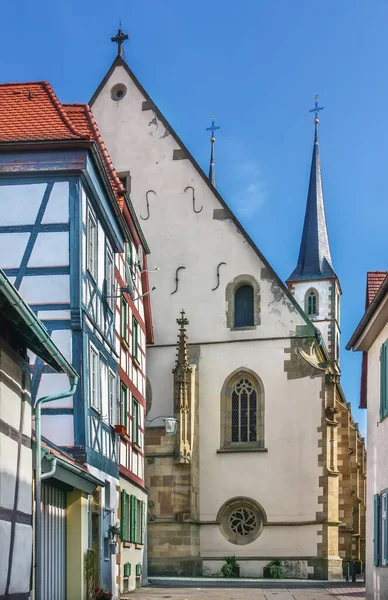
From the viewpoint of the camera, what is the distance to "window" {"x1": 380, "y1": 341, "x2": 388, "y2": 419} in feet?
48.2

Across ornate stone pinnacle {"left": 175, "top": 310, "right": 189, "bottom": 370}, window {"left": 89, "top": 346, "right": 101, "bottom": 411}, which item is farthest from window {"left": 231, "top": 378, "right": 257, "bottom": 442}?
window {"left": 89, "top": 346, "right": 101, "bottom": 411}

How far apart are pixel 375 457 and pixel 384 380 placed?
5.59 ft

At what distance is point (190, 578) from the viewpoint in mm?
28625

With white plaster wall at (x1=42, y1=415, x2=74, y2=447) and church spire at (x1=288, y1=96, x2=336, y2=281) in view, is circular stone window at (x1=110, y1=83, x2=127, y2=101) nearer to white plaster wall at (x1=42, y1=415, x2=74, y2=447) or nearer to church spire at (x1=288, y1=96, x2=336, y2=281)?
white plaster wall at (x1=42, y1=415, x2=74, y2=447)

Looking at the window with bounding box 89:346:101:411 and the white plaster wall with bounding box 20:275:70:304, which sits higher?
the white plaster wall with bounding box 20:275:70:304

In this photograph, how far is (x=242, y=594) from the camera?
67.4ft

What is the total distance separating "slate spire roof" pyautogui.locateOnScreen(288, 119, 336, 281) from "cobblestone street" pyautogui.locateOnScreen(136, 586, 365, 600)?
3827 cm

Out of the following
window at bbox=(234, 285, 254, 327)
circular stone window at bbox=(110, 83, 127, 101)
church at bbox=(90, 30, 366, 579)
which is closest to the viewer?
church at bbox=(90, 30, 366, 579)

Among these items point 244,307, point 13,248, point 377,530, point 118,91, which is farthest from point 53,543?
point 118,91

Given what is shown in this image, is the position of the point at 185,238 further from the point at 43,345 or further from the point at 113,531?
the point at 43,345

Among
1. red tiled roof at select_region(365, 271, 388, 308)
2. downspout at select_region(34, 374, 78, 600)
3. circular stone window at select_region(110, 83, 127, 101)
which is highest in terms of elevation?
circular stone window at select_region(110, 83, 127, 101)

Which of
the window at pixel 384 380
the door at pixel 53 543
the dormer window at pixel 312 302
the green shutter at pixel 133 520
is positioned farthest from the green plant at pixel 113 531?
the dormer window at pixel 312 302

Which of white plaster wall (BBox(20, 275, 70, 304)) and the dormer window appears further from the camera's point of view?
the dormer window

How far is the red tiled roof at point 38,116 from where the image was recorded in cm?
1594
